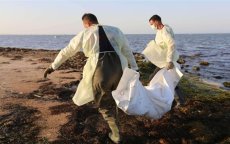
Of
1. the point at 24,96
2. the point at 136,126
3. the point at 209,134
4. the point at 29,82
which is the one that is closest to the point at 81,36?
the point at 136,126

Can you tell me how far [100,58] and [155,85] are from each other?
149 centimetres

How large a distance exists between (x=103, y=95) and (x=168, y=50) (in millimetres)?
2220

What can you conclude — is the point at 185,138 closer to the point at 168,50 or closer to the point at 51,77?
the point at 168,50

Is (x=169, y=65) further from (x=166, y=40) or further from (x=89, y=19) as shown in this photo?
(x=89, y=19)

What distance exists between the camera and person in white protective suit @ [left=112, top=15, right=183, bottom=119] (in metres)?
5.72

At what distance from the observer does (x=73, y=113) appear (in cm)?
795

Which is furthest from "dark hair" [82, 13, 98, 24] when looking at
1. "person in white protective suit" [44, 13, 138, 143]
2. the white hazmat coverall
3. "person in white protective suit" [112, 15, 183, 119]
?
"person in white protective suit" [112, 15, 183, 119]

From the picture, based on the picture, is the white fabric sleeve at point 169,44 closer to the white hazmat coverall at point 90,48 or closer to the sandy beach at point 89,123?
the sandy beach at point 89,123

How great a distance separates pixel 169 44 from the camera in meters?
7.47

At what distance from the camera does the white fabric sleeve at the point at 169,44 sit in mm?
7402

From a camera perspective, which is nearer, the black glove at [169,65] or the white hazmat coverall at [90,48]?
the white hazmat coverall at [90,48]

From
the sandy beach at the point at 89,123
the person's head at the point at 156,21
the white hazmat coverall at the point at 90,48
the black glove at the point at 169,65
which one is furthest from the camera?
the person's head at the point at 156,21

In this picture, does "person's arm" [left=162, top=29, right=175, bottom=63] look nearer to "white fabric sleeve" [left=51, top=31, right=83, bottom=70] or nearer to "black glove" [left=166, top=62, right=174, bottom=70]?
"black glove" [left=166, top=62, right=174, bottom=70]

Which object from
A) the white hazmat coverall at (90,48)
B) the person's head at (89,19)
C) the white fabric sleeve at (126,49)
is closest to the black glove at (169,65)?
the white fabric sleeve at (126,49)
